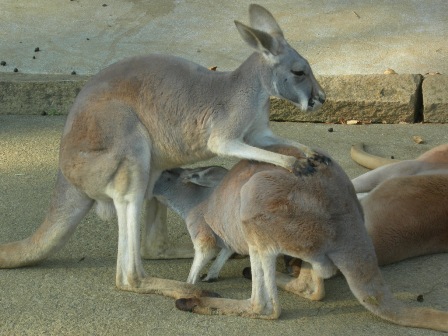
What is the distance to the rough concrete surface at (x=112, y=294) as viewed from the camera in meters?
4.54

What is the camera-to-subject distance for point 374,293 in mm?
4535

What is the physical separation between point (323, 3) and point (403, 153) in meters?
2.62

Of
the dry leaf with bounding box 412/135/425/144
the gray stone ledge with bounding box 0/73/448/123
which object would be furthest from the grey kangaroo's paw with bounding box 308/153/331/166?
the gray stone ledge with bounding box 0/73/448/123

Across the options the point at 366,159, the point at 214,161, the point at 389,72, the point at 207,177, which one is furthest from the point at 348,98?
the point at 207,177

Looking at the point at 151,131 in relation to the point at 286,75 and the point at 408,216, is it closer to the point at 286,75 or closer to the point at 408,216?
the point at 286,75

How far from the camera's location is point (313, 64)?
26.0 ft

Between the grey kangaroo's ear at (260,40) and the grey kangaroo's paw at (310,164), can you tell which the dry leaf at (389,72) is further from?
the grey kangaroo's paw at (310,164)

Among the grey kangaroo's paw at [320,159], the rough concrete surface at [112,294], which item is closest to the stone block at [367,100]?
the rough concrete surface at [112,294]

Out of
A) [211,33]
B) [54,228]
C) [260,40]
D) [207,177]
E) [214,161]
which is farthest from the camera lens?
[211,33]

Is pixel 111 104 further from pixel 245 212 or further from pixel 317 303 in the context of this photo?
pixel 317 303

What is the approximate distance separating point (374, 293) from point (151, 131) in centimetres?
142

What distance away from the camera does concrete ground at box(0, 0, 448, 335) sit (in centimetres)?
464

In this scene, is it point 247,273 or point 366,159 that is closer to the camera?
point 247,273

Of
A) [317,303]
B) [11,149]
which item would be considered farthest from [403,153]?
[11,149]
